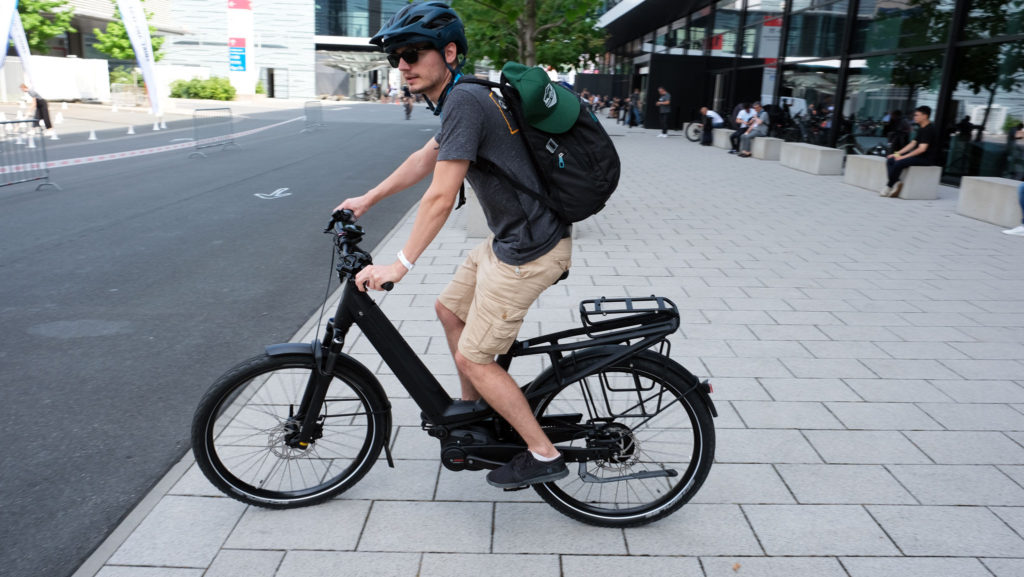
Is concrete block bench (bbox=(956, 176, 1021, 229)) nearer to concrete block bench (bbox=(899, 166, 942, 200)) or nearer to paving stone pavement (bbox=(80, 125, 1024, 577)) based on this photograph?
concrete block bench (bbox=(899, 166, 942, 200))

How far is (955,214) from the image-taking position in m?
11.8

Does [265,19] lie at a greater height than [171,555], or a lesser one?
greater

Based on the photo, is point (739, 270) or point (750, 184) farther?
point (750, 184)

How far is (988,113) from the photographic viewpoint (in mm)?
14211

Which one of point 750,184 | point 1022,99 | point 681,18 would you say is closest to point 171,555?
point 750,184

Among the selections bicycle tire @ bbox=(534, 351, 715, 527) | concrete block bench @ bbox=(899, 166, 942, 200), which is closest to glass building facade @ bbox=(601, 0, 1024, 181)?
concrete block bench @ bbox=(899, 166, 942, 200)

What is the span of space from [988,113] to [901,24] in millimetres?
3432

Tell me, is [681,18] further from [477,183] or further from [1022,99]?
[477,183]

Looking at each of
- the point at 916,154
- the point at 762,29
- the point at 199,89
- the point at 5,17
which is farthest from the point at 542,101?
the point at 199,89

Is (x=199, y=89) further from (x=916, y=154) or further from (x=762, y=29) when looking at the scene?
(x=916, y=154)

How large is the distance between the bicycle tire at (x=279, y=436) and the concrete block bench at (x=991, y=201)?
10.4m

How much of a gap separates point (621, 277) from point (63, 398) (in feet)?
15.1

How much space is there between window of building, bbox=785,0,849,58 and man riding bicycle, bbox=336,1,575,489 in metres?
19.0

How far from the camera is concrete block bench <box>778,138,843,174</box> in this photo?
16.7 meters
